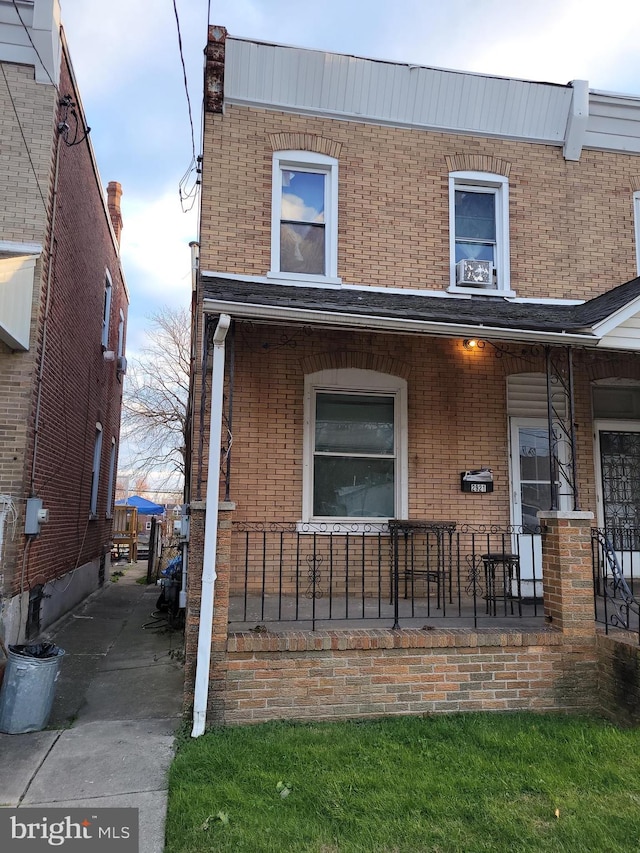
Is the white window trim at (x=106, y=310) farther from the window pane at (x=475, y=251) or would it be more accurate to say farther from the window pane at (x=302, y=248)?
the window pane at (x=475, y=251)

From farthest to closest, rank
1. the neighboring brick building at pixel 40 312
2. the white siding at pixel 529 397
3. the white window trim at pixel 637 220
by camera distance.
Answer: the white window trim at pixel 637 220, the white siding at pixel 529 397, the neighboring brick building at pixel 40 312

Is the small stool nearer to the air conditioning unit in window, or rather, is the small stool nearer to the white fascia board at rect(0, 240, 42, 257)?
the air conditioning unit in window

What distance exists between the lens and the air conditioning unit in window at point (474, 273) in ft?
25.1

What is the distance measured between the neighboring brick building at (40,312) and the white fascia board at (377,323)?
9.30 feet

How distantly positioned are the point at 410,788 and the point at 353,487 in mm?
3950

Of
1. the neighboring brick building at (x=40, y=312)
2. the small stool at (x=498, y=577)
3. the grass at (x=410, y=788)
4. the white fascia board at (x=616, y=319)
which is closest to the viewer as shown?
the grass at (x=410, y=788)

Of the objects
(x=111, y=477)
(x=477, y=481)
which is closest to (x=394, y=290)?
(x=477, y=481)

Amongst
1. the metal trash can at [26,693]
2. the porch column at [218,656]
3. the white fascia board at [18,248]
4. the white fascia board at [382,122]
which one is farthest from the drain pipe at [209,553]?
the white fascia board at [382,122]

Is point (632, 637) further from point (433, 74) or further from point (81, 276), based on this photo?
point (81, 276)

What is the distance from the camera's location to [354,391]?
7.44 m

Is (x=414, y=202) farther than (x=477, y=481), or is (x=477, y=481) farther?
(x=414, y=202)

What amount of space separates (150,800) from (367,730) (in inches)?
65.2

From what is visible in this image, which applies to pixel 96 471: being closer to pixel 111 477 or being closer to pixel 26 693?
pixel 111 477

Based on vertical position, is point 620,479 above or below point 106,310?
below
